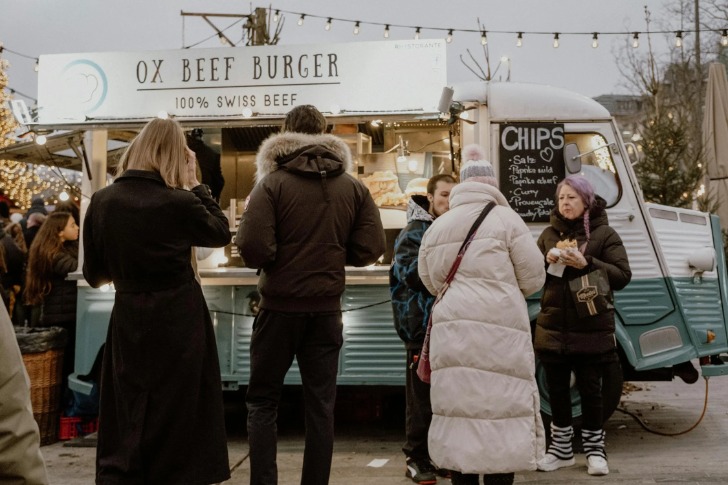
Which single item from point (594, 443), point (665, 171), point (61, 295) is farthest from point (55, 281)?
point (665, 171)

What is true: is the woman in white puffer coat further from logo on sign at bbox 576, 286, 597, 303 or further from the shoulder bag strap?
logo on sign at bbox 576, 286, 597, 303

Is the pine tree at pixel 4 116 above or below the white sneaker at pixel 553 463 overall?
above

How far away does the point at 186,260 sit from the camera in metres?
3.88

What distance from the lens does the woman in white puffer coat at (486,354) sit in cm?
394

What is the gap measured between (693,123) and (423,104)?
66.8 ft

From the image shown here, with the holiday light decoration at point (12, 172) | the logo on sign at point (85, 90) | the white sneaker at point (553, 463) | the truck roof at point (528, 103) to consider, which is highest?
the holiday light decoration at point (12, 172)

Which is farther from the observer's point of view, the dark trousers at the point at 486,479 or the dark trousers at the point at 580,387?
the dark trousers at the point at 580,387

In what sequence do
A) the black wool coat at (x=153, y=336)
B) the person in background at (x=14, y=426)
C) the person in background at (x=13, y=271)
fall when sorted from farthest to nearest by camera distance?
the person in background at (x=13, y=271), the black wool coat at (x=153, y=336), the person in background at (x=14, y=426)

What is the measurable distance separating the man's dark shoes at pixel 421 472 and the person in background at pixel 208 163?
10.7 feet

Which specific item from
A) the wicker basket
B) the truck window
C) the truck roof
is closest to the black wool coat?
the wicker basket

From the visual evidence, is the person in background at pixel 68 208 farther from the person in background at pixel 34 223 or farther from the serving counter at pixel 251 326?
the person in background at pixel 34 223

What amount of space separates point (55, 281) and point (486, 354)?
4135mm

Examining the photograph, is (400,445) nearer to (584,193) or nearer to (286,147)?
(584,193)

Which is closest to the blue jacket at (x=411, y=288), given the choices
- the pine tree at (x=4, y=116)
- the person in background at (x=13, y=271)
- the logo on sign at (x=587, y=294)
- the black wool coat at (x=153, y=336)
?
the logo on sign at (x=587, y=294)
